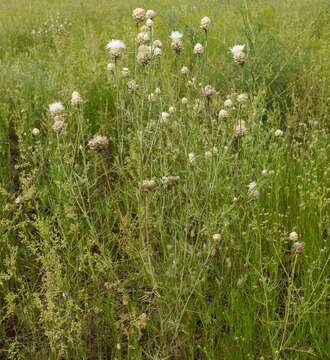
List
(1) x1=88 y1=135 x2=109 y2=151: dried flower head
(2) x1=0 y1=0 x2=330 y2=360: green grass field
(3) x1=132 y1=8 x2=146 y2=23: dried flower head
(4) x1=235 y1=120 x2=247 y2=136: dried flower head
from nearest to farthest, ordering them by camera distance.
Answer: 1. (2) x1=0 y1=0 x2=330 y2=360: green grass field
2. (1) x1=88 y1=135 x2=109 y2=151: dried flower head
3. (4) x1=235 y1=120 x2=247 y2=136: dried flower head
4. (3) x1=132 y1=8 x2=146 y2=23: dried flower head

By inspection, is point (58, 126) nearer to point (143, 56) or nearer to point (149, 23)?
point (143, 56)

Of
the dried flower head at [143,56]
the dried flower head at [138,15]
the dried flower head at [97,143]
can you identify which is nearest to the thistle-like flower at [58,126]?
the dried flower head at [97,143]

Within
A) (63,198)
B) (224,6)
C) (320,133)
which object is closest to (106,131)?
(63,198)

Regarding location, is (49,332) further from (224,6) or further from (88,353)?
(224,6)

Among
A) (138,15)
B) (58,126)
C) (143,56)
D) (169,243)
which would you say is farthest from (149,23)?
(169,243)

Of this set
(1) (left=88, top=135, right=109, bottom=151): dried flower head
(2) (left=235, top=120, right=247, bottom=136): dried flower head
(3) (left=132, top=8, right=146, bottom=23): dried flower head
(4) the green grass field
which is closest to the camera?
(4) the green grass field

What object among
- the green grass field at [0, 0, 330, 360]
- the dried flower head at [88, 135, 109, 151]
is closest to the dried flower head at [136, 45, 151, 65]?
the green grass field at [0, 0, 330, 360]

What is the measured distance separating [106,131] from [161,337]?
61.5 inches

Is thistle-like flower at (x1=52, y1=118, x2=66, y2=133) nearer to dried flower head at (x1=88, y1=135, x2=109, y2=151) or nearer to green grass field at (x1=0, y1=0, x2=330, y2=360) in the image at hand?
green grass field at (x1=0, y1=0, x2=330, y2=360)

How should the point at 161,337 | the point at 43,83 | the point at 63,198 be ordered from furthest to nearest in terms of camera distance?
the point at 43,83
the point at 63,198
the point at 161,337

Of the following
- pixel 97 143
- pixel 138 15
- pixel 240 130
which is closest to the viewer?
pixel 97 143

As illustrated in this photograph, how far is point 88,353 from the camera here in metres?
1.88

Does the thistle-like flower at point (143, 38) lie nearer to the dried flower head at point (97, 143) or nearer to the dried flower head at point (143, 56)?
the dried flower head at point (143, 56)

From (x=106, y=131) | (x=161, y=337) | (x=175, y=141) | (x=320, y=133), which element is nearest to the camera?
(x=161, y=337)
